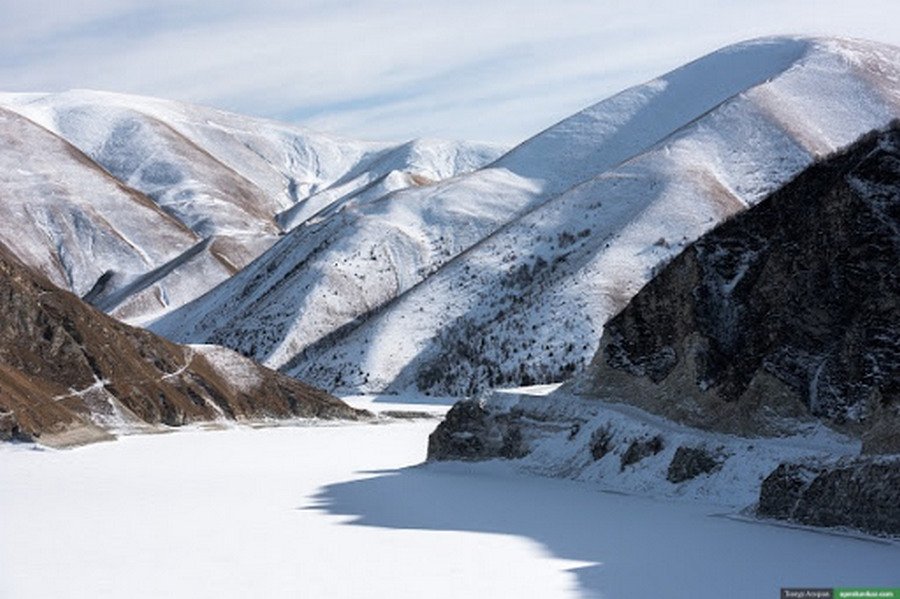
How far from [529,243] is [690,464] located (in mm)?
106035

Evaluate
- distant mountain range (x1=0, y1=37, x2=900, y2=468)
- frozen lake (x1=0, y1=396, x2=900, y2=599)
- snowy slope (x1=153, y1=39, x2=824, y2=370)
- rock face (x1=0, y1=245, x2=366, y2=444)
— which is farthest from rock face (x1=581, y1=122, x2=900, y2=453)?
snowy slope (x1=153, y1=39, x2=824, y2=370)

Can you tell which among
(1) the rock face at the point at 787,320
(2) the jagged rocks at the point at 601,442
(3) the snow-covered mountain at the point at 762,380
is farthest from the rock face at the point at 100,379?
(1) the rock face at the point at 787,320

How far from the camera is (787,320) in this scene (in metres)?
39.7

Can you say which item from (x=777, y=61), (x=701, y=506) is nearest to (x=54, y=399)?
(x=701, y=506)

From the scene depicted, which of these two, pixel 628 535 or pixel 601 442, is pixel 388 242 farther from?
pixel 628 535

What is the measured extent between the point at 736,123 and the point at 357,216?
5102 cm

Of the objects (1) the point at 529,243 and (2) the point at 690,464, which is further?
(1) the point at 529,243

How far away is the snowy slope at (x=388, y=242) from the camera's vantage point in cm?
15188

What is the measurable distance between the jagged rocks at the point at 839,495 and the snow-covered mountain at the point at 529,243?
77181 mm

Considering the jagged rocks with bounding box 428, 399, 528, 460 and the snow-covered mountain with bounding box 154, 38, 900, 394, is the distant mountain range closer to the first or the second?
the snow-covered mountain with bounding box 154, 38, 900, 394

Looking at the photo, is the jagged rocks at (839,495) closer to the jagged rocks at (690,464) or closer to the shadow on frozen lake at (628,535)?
the shadow on frozen lake at (628,535)

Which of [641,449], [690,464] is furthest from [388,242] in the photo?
[690,464]

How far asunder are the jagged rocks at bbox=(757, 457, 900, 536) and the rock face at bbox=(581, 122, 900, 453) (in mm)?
1259

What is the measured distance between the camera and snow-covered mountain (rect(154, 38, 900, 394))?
122 meters
